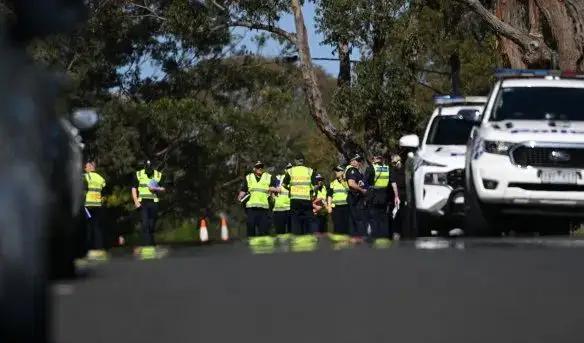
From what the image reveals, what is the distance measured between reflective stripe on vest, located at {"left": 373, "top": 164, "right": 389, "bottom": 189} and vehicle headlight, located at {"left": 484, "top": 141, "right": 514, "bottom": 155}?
29.1ft

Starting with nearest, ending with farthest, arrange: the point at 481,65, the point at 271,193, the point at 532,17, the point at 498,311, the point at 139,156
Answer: the point at 498,311, the point at 271,193, the point at 532,17, the point at 481,65, the point at 139,156

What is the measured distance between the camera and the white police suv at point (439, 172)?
1841 cm

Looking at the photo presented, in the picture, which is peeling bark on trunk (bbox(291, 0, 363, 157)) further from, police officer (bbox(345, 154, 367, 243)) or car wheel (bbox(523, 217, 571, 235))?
car wheel (bbox(523, 217, 571, 235))

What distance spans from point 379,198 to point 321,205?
4.75 meters

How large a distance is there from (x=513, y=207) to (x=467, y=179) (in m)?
0.60

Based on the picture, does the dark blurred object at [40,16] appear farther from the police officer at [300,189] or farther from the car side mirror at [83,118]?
the police officer at [300,189]

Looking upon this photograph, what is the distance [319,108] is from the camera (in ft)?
139

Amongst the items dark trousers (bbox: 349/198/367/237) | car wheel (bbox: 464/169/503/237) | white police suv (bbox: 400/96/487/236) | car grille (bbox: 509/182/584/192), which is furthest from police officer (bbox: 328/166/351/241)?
car grille (bbox: 509/182/584/192)

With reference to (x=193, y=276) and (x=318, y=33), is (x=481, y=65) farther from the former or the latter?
(x=193, y=276)

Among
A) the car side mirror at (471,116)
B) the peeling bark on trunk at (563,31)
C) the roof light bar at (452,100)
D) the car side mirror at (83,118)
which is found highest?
the peeling bark on trunk at (563,31)

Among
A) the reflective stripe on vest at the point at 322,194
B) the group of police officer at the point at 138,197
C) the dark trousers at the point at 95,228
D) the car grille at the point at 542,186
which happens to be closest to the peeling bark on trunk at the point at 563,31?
the reflective stripe on vest at the point at 322,194

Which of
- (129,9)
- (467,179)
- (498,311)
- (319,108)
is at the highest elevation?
(129,9)

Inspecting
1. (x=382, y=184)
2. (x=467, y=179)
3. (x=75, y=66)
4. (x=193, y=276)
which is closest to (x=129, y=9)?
(x=75, y=66)

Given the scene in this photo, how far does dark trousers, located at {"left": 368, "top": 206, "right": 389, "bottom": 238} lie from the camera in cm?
2459
